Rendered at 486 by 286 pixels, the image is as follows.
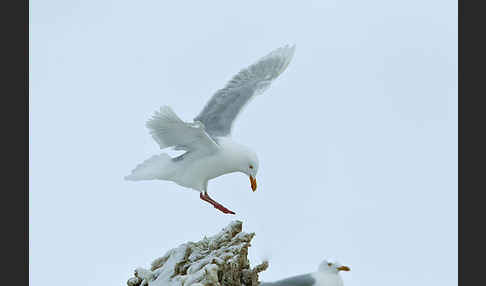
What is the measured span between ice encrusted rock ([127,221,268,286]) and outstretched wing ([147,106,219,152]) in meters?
1.03

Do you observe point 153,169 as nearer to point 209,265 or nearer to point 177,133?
point 177,133

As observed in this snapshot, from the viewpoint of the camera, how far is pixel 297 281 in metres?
8.38

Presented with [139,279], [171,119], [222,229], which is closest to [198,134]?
[171,119]

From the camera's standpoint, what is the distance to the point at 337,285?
8617 mm

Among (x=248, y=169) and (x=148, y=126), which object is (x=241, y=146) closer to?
(x=248, y=169)

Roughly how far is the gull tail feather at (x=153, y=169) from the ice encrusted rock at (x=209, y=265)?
1.03 meters

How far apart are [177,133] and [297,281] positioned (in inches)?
79.0

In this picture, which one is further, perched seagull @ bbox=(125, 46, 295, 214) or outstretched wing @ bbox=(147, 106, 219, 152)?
perched seagull @ bbox=(125, 46, 295, 214)

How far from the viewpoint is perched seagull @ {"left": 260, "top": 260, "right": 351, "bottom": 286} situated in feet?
27.3

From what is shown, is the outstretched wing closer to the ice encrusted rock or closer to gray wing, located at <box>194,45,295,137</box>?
gray wing, located at <box>194,45,295,137</box>

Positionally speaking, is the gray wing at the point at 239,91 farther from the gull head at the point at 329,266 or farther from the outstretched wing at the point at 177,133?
the gull head at the point at 329,266

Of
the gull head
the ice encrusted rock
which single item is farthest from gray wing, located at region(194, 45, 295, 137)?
the gull head

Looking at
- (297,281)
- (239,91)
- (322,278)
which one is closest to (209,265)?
(297,281)

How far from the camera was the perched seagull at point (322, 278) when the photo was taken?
8.33 m
